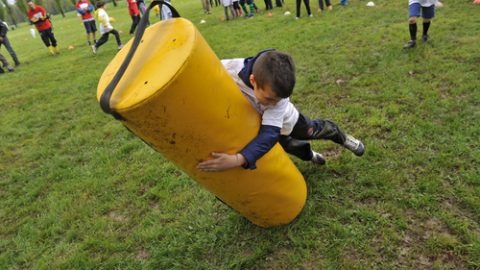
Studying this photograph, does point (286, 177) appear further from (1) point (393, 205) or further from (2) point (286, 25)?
(2) point (286, 25)

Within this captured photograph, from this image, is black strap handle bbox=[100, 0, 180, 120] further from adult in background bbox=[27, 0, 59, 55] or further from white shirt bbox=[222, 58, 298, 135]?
adult in background bbox=[27, 0, 59, 55]

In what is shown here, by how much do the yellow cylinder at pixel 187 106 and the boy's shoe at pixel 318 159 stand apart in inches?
43.9

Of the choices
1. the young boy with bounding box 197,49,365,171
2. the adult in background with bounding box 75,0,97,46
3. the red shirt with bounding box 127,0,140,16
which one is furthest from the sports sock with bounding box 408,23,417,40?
the adult in background with bounding box 75,0,97,46

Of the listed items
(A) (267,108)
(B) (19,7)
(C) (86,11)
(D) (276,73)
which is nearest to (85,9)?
(C) (86,11)

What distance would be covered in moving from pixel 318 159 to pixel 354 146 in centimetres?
37

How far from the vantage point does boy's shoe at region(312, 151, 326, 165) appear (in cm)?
365

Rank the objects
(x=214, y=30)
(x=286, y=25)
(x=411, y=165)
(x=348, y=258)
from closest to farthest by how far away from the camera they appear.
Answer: (x=348, y=258), (x=411, y=165), (x=286, y=25), (x=214, y=30)

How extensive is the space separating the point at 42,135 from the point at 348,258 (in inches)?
214

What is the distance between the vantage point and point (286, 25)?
34.3 ft

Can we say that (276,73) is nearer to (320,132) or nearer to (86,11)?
(320,132)

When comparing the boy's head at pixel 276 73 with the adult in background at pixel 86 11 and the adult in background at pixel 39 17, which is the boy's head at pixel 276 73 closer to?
the adult in background at pixel 86 11

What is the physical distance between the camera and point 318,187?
3467mm

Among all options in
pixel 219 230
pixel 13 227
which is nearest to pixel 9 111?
pixel 13 227

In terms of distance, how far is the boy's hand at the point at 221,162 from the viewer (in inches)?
87.0
